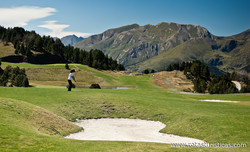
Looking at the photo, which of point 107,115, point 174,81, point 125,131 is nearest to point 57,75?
point 174,81

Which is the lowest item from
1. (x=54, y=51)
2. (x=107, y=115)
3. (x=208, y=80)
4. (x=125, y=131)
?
(x=125, y=131)

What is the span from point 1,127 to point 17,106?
6.17 m

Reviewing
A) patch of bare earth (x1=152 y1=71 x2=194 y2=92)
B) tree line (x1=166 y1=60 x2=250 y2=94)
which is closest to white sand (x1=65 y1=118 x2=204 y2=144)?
patch of bare earth (x1=152 y1=71 x2=194 y2=92)

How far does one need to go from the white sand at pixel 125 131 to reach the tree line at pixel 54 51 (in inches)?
4390

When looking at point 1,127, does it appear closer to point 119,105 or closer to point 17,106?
point 17,106

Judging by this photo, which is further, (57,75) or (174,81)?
(57,75)

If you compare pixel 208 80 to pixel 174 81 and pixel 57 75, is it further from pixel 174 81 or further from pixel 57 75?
pixel 57 75

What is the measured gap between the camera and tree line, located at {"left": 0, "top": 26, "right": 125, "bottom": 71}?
13643 cm

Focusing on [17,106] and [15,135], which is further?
[17,106]

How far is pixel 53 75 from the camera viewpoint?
323ft

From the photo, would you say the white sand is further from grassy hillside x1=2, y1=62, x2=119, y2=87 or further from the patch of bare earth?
the patch of bare earth

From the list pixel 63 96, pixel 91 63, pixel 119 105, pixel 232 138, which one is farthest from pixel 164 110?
pixel 91 63

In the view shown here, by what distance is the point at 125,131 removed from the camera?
853 inches

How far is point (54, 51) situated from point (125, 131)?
155m
